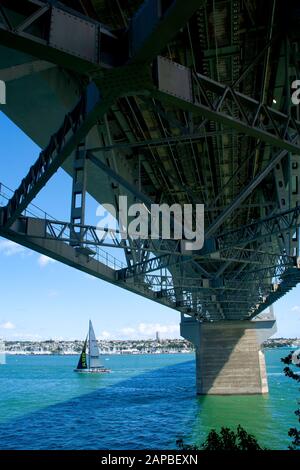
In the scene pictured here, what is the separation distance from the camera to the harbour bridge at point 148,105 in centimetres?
850

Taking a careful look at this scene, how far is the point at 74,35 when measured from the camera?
27.7 feet

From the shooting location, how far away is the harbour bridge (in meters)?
8.50

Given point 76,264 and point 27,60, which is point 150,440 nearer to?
point 76,264

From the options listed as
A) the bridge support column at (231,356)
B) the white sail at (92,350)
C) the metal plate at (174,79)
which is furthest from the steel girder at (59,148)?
the white sail at (92,350)

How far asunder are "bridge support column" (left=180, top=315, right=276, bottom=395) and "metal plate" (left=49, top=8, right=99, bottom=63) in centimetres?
5962

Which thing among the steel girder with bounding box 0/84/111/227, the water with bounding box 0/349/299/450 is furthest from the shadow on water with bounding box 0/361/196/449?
the steel girder with bounding box 0/84/111/227

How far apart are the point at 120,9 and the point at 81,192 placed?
601cm

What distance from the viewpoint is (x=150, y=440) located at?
3450cm

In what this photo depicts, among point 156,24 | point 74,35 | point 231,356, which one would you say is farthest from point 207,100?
point 231,356

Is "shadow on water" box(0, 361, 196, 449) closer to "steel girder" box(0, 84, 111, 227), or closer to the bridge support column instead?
the bridge support column

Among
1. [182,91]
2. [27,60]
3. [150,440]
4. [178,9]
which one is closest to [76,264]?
[27,60]

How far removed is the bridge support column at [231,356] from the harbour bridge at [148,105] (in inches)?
1429

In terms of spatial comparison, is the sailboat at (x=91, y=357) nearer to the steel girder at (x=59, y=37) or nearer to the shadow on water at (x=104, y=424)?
the shadow on water at (x=104, y=424)

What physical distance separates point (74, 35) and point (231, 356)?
60.5m
